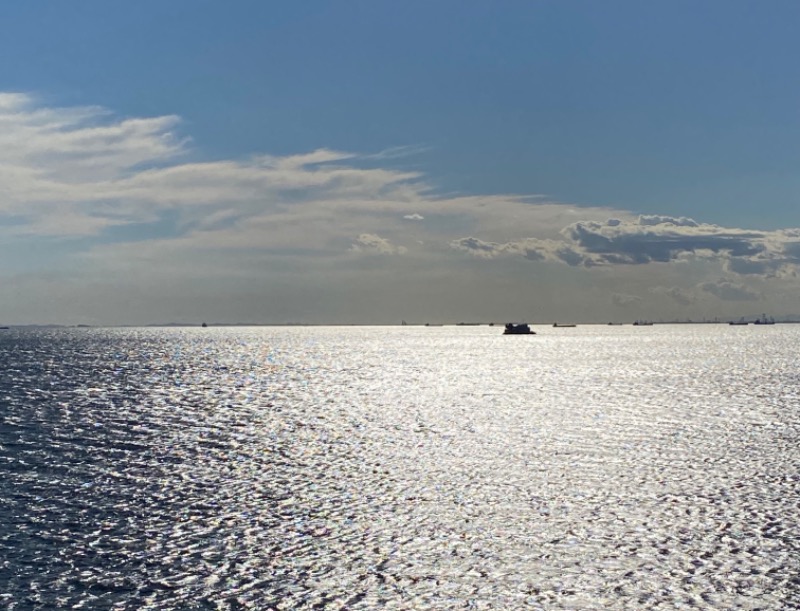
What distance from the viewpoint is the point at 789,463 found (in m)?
72.2

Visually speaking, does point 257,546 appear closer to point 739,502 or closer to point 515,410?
point 739,502

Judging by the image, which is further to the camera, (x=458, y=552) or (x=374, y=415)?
(x=374, y=415)

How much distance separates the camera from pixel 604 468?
232 ft

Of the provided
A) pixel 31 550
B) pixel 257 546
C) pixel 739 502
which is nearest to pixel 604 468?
pixel 739 502

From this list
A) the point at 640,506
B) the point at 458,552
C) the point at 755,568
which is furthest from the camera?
the point at 640,506

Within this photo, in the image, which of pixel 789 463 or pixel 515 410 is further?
pixel 515 410

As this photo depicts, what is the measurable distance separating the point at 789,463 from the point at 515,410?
5572 centimetres

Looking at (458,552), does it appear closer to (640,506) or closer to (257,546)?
(257,546)

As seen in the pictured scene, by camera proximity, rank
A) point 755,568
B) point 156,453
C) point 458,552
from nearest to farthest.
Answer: point 755,568 < point 458,552 < point 156,453

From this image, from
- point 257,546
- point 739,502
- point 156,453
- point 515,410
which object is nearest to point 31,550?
point 257,546

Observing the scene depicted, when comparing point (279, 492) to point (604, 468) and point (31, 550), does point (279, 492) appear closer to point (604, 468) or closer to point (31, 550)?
point (31, 550)

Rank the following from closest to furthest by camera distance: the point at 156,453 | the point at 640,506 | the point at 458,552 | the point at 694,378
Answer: the point at 458,552 < the point at 640,506 < the point at 156,453 < the point at 694,378

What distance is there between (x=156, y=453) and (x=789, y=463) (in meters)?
61.2

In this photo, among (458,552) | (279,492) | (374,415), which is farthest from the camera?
(374,415)
